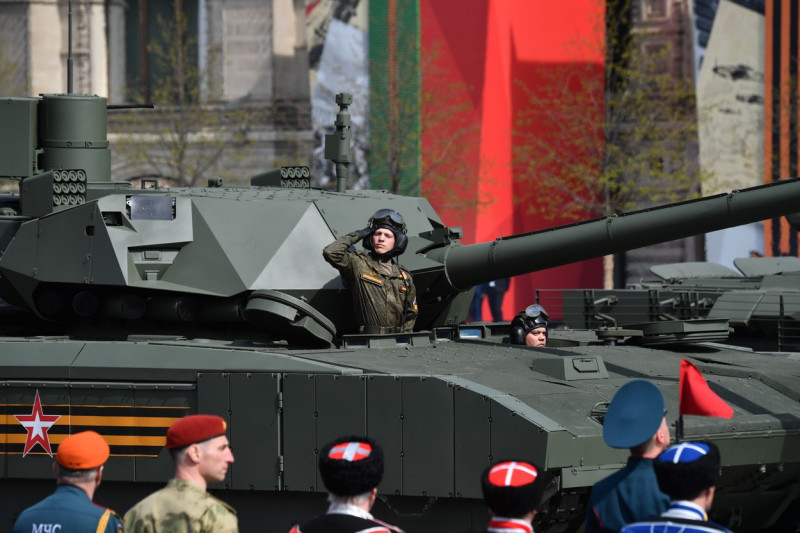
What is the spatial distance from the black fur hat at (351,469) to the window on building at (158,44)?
86.4ft

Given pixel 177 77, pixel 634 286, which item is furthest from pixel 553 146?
pixel 634 286

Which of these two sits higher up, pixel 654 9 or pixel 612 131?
pixel 654 9

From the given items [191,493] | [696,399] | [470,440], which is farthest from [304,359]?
[191,493]

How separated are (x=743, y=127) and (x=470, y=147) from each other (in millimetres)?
6031

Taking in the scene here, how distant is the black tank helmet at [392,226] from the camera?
38.9 feet

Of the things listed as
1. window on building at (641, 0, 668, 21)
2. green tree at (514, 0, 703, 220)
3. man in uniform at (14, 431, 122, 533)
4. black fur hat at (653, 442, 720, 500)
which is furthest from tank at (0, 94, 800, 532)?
window on building at (641, 0, 668, 21)

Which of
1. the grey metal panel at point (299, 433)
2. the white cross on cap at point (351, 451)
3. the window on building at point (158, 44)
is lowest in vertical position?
the grey metal panel at point (299, 433)

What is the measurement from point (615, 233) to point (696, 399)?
320 cm

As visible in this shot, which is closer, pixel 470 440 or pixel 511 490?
pixel 511 490

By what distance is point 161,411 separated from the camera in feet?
35.4

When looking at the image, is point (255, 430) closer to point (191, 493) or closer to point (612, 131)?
point (191, 493)

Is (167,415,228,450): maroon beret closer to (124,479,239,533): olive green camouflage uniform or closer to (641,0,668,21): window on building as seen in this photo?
(124,479,239,533): olive green camouflage uniform

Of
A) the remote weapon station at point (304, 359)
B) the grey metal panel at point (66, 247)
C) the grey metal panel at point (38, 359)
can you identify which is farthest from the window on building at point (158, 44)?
the grey metal panel at point (38, 359)

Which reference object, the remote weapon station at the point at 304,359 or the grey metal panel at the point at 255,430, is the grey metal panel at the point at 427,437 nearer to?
the remote weapon station at the point at 304,359
